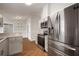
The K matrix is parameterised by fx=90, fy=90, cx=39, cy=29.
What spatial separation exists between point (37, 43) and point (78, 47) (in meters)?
2.58

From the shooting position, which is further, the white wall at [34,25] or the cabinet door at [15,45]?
the white wall at [34,25]

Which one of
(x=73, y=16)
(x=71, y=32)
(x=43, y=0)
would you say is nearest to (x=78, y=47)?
(x=71, y=32)

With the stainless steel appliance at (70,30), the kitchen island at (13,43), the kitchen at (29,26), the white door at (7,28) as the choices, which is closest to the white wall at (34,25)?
the kitchen at (29,26)

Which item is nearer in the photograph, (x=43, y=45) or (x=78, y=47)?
(x=78, y=47)

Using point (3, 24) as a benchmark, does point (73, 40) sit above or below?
below

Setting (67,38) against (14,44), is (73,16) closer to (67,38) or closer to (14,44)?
(67,38)

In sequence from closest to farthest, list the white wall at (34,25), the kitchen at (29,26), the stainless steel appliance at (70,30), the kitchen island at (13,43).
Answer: the stainless steel appliance at (70,30) < the kitchen at (29,26) < the kitchen island at (13,43) < the white wall at (34,25)

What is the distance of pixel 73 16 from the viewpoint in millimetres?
1359

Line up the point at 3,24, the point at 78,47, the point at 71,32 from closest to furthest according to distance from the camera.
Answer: the point at 78,47, the point at 71,32, the point at 3,24

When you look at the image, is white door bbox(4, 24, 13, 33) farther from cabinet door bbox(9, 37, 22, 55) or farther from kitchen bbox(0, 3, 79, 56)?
cabinet door bbox(9, 37, 22, 55)

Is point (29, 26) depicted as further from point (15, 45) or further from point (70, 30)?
point (70, 30)

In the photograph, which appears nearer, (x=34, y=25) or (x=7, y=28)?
(x=7, y=28)

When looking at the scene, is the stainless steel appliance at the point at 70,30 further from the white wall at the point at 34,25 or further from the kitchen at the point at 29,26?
the white wall at the point at 34,25

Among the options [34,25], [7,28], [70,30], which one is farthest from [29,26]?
[70,30]
